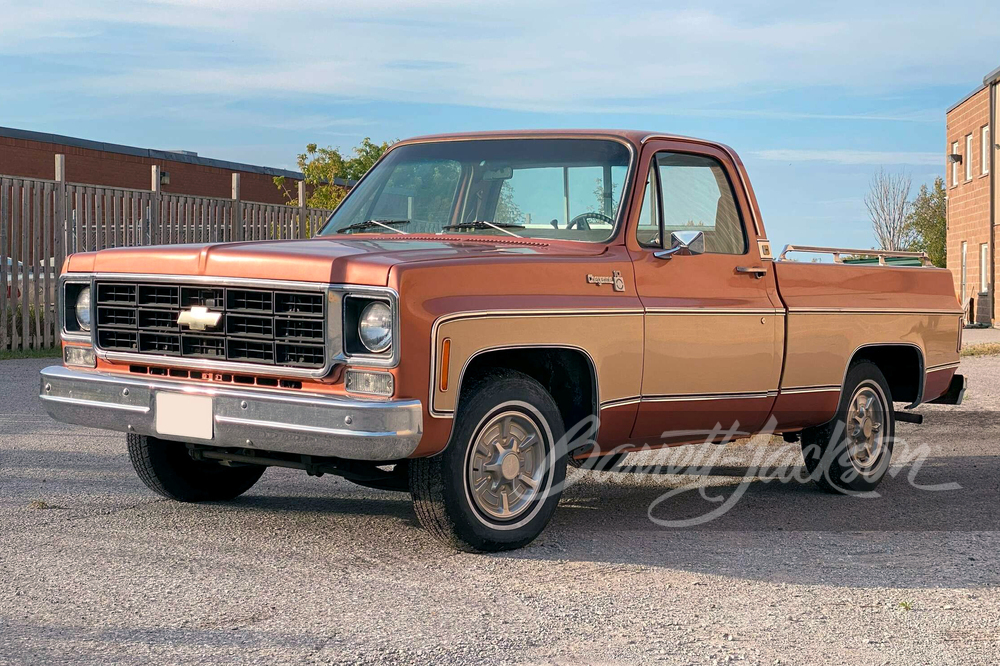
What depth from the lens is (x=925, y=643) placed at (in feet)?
14.1

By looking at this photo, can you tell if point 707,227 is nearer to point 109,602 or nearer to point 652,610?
point 652,610

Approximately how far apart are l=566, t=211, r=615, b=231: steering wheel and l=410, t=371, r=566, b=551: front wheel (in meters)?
1.09

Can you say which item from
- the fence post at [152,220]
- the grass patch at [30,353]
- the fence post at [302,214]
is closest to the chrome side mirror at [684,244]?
the grass patch at [30,353]

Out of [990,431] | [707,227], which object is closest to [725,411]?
[707,227]

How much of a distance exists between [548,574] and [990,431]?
682 centimetres

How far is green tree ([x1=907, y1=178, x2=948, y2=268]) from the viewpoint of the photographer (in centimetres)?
5262

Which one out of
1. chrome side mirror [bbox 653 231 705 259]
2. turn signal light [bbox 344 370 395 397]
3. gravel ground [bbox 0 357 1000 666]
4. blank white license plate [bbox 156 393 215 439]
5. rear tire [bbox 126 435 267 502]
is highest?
chrome side mirror [bbox 653 231 705 259]

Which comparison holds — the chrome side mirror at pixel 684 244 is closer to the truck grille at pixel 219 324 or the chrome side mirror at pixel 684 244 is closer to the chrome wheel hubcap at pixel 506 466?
the chrome wheel hubcap at pixel 506 466

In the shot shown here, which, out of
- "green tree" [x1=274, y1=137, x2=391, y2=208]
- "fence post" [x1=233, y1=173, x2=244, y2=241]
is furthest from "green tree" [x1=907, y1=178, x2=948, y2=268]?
"fence post" [x1=233, y1=173, x2=244, y2=241]

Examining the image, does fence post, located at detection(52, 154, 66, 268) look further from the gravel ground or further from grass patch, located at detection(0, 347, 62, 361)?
the gravel ground

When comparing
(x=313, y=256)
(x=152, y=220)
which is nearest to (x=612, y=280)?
(x=313, y=256)

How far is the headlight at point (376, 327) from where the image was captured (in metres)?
5.01

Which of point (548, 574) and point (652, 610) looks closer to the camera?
point (652, 610)

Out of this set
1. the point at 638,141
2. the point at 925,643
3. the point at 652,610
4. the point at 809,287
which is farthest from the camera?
the point at 809,287
